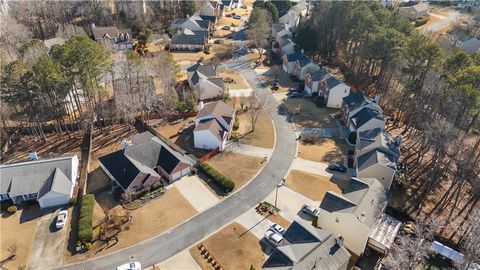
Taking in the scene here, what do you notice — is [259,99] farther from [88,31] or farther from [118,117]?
[88,31]

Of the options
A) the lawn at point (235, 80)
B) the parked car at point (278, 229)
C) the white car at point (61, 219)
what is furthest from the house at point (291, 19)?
the white car at point (61, 219)

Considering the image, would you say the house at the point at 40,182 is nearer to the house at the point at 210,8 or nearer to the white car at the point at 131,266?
the white car at the point at 131,266

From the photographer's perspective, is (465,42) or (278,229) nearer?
(278,229)

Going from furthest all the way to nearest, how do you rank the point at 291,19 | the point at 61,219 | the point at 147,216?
1. the point at 291,19
2. the point at 147,216
3. the point at 61,219

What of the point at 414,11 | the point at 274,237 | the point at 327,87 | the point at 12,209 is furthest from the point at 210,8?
the point at 274,237

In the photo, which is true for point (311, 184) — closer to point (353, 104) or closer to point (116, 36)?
point (353, 104)

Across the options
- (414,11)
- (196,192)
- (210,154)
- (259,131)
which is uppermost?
(414,11)
